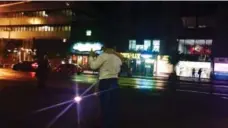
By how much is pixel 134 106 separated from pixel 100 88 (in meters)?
5.54

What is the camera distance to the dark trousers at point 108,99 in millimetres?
7746

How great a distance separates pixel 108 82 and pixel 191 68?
5057 cm

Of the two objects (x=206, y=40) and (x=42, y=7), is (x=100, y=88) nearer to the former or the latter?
(x=206, y=40)

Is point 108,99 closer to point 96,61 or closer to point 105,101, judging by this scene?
point 105,101

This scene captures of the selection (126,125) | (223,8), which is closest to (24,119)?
(126,125)

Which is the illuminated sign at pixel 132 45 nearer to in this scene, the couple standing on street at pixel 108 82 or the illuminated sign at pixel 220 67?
the illuminated sign at pixel 220 67

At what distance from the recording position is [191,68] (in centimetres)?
5728

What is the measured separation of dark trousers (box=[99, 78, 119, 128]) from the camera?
775cm

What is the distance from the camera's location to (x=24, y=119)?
945 cm

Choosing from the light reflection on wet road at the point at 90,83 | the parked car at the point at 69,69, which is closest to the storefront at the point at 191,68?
the parked car at the point at 69,69

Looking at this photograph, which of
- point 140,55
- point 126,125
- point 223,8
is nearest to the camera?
point 126,125

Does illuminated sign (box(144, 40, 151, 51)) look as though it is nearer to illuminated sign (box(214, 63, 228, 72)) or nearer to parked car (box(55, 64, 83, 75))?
illuminated sign (box(214, 63, 228, 72))

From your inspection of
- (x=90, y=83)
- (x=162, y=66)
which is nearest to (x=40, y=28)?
(x=162, y=66)

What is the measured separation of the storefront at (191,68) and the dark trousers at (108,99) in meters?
48.7
